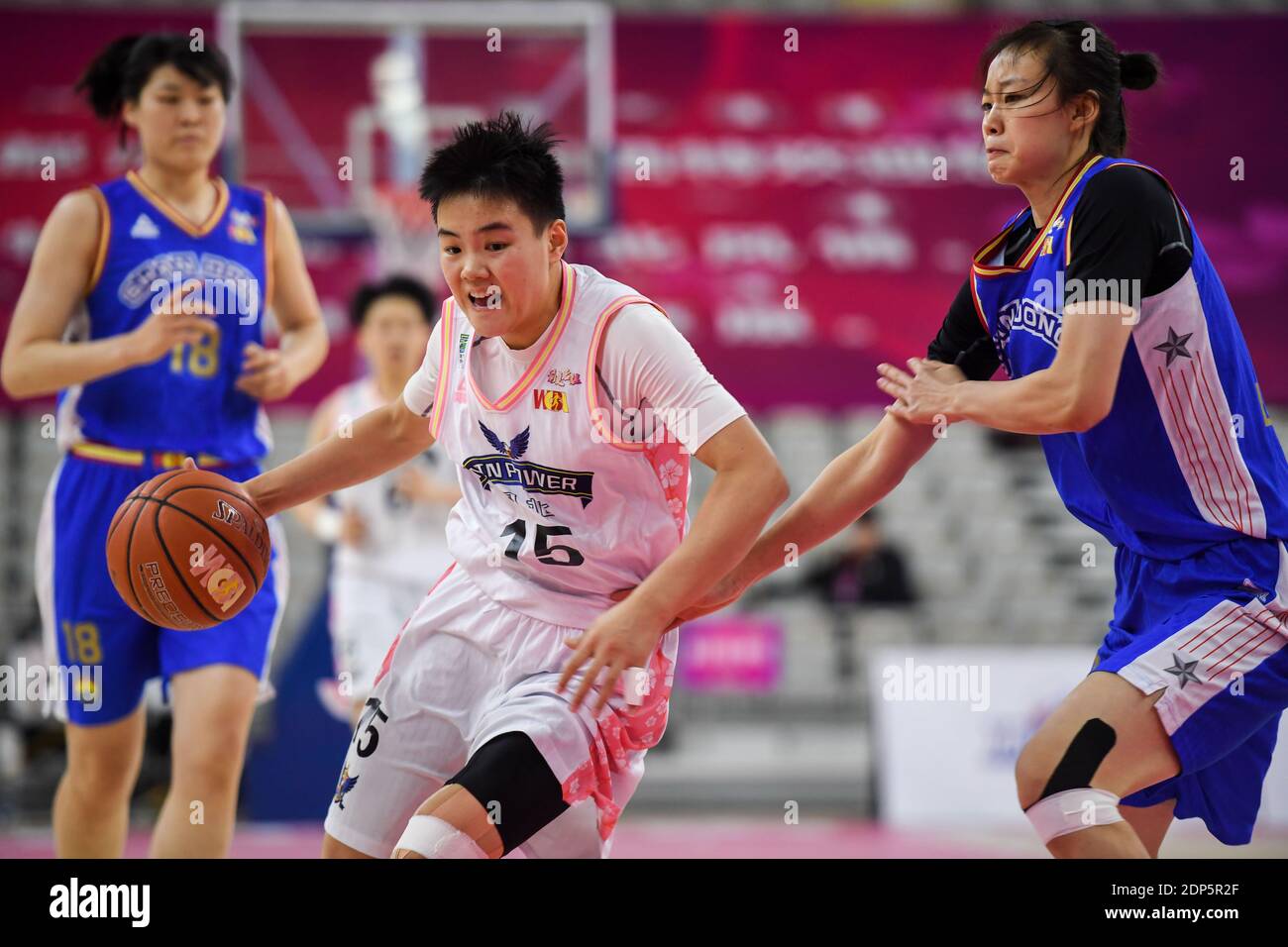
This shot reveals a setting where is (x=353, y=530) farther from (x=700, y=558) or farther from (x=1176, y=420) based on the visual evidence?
(x=1176, y=420)

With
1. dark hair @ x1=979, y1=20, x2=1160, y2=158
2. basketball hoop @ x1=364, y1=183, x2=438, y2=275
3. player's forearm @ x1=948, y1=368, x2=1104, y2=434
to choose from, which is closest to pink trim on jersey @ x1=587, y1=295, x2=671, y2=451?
player's forearm @ x1=948, y1=368, x2=1104, y2=434

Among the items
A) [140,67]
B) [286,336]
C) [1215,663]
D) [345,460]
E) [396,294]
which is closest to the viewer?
[1215,663]

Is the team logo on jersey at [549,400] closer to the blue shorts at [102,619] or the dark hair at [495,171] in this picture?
the dark hair at [495,171]

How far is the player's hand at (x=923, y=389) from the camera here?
3.16 m

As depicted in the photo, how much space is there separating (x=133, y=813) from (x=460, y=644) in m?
6.02

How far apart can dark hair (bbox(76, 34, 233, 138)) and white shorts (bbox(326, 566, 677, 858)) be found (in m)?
2.00

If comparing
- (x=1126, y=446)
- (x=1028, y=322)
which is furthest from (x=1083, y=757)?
(x=1028, y=322)

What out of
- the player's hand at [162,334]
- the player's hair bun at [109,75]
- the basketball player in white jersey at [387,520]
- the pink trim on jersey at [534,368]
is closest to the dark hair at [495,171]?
the pink trim on jersey at [534,368]

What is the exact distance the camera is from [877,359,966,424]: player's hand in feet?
10.4

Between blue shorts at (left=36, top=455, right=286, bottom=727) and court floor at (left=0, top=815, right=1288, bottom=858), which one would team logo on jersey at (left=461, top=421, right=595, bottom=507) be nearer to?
blue shorts at (left=36, top=455, right=286, bottom=727)

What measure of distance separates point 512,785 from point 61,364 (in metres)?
2.02

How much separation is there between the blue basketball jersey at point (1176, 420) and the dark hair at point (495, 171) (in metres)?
1.11

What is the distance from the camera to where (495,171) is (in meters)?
3.00

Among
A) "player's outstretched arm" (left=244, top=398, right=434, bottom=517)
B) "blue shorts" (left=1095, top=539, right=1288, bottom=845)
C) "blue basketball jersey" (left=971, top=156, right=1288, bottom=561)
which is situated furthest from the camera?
"player's outstretched arm" (left=244, top=398, right=434, bottom=517)
